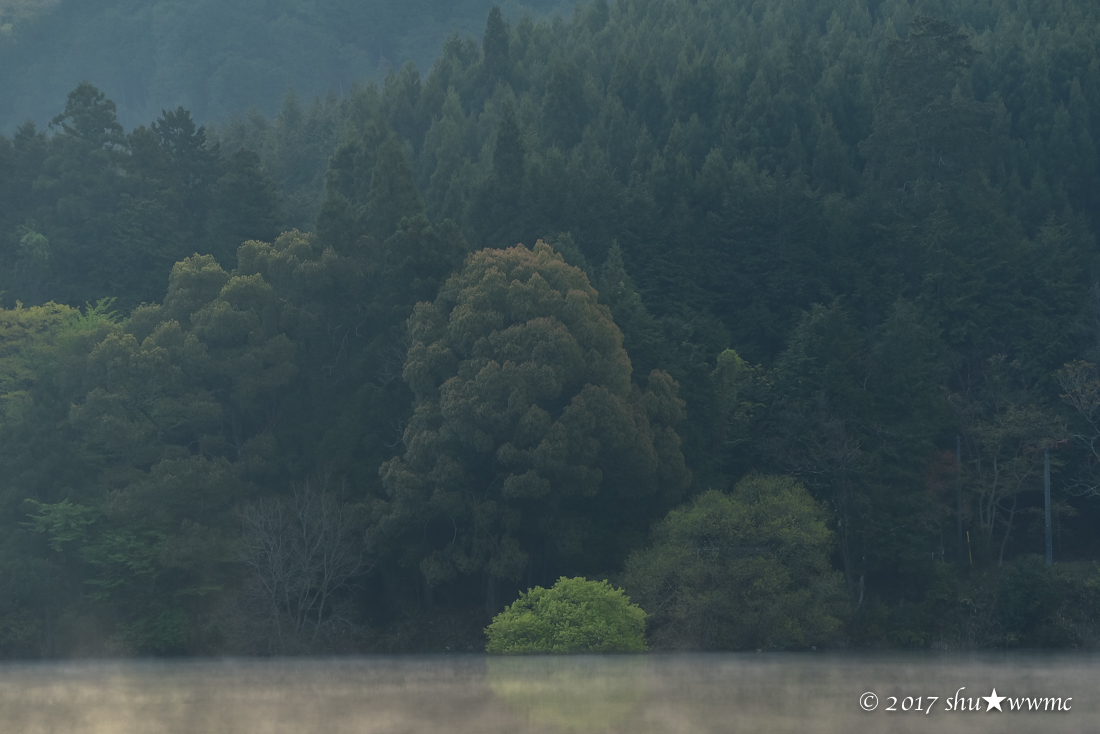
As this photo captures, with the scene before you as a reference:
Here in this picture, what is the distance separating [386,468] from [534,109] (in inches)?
1186

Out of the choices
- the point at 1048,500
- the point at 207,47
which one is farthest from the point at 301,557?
the point at 207,47

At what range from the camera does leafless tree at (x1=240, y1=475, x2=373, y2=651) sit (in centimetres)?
3344

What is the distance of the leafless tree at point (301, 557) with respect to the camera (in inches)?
1316

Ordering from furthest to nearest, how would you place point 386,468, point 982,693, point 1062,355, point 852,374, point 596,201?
1. point 596,201
2. point 1062,355
3. point 852,374
4. point 386,468
5. point 982,693

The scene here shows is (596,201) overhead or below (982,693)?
overhead

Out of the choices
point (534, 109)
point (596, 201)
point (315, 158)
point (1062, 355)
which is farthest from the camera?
point (315, 158)

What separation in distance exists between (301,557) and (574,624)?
37.9ft

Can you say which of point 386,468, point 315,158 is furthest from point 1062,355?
point 315,158

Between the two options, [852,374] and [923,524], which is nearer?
[923,524]

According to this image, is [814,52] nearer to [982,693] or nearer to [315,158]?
[315,158]

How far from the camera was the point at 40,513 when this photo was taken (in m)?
36.9

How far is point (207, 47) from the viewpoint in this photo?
14800 centimetres

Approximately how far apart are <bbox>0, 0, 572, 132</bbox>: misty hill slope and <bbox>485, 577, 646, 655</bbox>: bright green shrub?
12291cm

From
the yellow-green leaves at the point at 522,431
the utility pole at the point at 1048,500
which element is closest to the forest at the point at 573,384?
the yellow-green leaves at the point at 522,431
